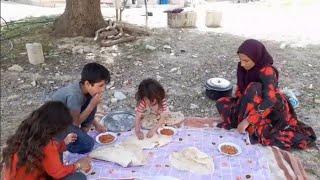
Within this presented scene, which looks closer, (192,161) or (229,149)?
(192,161)

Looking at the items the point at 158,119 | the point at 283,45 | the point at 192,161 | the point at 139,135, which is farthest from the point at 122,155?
the point at 283,45

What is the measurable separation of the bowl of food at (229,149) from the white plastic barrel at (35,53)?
3511 mm

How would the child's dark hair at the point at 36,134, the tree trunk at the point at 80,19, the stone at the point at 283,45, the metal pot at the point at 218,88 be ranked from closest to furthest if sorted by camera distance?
the child's dark hair at the point at 36,134, the metal pot at the point at 218,88, the stone at the point at 283,45, the tree trunk at the point at 80,19

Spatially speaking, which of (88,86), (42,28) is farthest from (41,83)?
(42,28)

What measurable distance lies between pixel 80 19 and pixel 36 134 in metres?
4.80

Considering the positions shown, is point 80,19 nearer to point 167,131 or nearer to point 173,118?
point 173,118

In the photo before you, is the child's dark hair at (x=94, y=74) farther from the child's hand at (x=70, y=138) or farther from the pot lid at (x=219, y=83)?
the pot lid at (x=219, y=83)

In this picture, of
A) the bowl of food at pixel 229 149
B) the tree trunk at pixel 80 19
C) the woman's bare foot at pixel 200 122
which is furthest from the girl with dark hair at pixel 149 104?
the tree trunk at pixel 80 19

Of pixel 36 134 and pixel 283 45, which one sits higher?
pixel 36 134

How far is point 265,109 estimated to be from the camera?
10.5ft

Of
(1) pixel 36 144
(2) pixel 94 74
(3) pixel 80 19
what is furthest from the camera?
(3) pixel 80 19

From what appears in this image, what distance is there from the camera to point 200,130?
11.4ft

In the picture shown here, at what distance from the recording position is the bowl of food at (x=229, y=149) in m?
3.05

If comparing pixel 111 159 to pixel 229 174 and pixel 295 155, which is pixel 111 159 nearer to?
pixel 229 174
